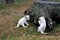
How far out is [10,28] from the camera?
27.1 ft

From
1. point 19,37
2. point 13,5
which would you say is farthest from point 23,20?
point 13,5

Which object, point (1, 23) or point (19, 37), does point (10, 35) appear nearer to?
point (19, 37)

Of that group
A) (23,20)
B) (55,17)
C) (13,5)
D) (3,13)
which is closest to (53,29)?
(55,17)

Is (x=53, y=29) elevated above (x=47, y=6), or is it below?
below

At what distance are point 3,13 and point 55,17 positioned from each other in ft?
11.5

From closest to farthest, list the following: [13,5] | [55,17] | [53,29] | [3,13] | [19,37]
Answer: [19,37]
[53,29]
[55,17]
[3,13]
[13,5]

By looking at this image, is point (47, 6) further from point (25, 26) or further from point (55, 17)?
point (25, 26)

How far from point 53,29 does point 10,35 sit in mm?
1621

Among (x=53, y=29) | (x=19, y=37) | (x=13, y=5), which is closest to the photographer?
(x=19, y=37)

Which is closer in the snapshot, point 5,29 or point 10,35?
point 10,35

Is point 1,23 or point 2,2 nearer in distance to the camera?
point 1,23

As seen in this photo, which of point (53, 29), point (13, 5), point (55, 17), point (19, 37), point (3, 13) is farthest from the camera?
point (13, 5)

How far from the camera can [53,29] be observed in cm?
805

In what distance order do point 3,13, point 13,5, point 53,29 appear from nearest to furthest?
point 53,29 → point 3,13 → point 13,5
